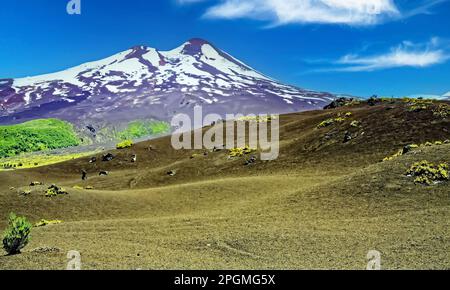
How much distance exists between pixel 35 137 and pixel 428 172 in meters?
115

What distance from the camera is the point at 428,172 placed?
21.9 metres

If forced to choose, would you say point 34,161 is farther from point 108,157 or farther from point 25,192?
point 25,192

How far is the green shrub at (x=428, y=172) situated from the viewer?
2136 cm

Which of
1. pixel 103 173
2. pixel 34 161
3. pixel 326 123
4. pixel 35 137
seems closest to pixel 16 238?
pixel 103 173

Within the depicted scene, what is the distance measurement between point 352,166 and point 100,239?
19953 mm

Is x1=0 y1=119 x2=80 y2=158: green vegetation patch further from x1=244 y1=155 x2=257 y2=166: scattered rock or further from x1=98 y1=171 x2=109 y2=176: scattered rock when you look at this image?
x1=244 y1=155 x2=257 y2=166: scattered rock

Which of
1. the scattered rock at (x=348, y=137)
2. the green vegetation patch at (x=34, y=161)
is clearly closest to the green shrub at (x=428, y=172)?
the scattered rock at (x=348, y=137)

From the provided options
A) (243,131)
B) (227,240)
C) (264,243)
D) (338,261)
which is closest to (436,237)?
(338,261)

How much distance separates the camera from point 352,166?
31.9m

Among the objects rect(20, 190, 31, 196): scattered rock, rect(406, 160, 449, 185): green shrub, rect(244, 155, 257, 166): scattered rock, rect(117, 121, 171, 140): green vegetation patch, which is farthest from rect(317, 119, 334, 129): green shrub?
rect(117, 121, 171, 140): green vegetation patch

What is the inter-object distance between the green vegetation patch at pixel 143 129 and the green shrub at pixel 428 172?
4820 inches

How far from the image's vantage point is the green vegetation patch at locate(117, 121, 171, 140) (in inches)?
5605
